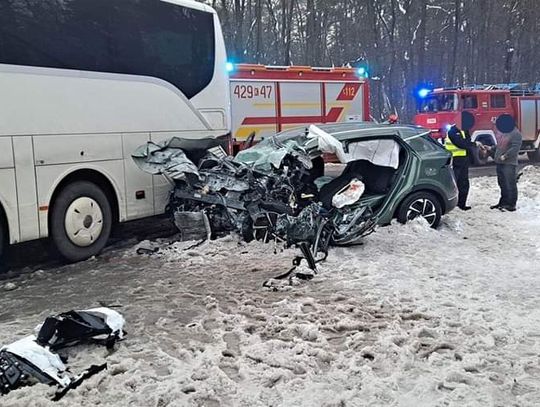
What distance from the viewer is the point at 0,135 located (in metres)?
6.18

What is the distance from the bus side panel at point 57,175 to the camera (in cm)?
665

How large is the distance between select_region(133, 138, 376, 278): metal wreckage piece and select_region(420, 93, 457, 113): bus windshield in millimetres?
13156

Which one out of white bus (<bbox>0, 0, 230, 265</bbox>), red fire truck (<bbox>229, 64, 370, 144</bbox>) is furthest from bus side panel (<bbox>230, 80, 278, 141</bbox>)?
white bus (<bbox>0, 0, 230, 265</bbox>)

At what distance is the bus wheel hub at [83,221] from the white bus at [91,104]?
0.01 m

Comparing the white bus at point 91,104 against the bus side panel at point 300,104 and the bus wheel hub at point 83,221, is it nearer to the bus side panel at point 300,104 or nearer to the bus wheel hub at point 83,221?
the bus wheel hub at point 83,221

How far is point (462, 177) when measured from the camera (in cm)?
1029

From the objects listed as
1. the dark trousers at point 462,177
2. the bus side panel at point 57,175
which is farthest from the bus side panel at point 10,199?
the dark trousers at point 462,177

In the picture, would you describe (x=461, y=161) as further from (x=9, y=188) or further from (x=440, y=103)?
(x=440, y=103)

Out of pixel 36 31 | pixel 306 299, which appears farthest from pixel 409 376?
A: pixel 36 31

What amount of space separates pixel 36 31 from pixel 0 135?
4.31ft

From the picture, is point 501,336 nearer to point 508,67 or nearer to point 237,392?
point 237,392

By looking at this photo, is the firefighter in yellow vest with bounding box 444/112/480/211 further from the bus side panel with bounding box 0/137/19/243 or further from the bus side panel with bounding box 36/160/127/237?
the bus side panel with bounding box 0/137/19/243

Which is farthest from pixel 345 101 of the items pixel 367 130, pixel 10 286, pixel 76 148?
pixel 10 286

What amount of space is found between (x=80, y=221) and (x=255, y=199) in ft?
7.32
